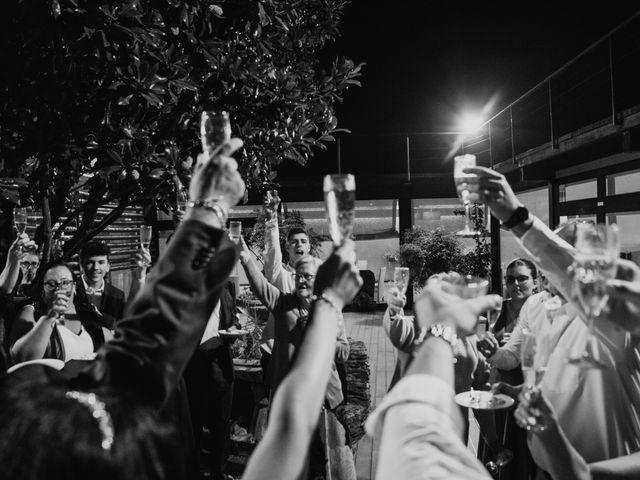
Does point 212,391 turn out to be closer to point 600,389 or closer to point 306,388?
point 600,389

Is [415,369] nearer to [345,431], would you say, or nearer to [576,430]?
[576,430]

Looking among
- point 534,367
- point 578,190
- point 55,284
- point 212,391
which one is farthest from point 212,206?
point 578,190

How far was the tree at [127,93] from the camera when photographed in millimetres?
2625

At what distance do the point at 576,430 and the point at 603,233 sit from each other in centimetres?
A: 88

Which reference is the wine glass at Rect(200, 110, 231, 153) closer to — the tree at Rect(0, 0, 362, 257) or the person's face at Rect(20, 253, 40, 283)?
the tree at Rect(0, 0, 362, 257)

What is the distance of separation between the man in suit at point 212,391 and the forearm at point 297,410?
3.61 m

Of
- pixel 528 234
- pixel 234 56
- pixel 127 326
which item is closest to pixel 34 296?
pixel 234 56

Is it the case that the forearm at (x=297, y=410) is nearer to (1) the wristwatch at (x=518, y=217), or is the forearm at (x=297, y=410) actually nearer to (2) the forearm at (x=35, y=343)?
(1) the wristwatch at (x=518, y=217)

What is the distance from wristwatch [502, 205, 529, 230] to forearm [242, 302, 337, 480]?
1020 millimetres

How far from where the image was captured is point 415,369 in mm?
1153

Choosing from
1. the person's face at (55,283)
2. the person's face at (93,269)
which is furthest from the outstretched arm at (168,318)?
the person's face at (93,269)

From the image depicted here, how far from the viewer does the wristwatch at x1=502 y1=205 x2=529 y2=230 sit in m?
1.91

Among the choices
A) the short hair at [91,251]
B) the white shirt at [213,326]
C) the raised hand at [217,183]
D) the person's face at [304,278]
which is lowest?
the white shirt at [213,326]

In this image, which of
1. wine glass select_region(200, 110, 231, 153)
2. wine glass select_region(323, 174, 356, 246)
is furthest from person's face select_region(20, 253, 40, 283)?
wine glass select_region(323, 174, 356, 246)
